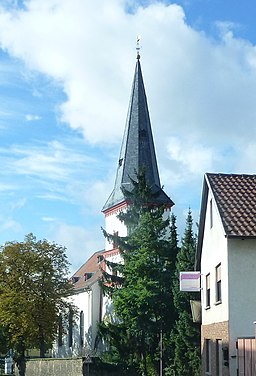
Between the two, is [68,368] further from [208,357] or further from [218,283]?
[218,283]

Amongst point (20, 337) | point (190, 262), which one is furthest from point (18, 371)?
point (190, 262)

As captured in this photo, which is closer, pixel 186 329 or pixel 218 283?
pixel 218 283

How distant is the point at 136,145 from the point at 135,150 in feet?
1.68

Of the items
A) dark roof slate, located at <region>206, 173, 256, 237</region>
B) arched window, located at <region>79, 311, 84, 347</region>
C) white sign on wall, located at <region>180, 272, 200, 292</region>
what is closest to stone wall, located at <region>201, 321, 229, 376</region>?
white sign on wall, located at <region>180, 272, 200, 292</region>

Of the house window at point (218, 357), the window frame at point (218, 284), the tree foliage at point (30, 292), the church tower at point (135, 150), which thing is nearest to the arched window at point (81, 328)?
the church tower at point (135, 150)

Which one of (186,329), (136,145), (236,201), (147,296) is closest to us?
(236,201)

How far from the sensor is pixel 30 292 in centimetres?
5328

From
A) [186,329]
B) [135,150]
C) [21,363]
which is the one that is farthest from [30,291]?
[186,329]

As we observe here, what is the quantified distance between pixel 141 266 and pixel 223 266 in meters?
11.9

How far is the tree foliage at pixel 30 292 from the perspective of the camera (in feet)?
170

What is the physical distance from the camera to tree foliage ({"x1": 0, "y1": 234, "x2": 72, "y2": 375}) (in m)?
51.7

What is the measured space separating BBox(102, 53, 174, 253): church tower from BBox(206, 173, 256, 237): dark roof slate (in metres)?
36.1

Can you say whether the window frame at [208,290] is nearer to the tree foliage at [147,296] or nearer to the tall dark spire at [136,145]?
the tree foliage at [147,296]

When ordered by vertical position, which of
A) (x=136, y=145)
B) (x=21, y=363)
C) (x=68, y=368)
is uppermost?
(x=136, y=145)
